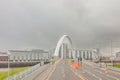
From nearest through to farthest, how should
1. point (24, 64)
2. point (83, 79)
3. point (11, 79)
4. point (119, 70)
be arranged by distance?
point (11, 79)
point (83, 79)
point (119, 70)
point (24, 64)

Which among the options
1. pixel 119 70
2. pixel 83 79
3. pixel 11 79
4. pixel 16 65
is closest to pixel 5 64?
pixel 16 65

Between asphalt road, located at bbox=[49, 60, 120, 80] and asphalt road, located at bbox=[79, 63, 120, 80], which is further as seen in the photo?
asphalt road, located at bbox=[79, 63, 120, 80]

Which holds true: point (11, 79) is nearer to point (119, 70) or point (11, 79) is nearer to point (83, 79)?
point (83, 79)

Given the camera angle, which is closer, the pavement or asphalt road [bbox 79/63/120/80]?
the pavement

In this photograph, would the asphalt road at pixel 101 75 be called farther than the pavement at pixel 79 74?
Yes

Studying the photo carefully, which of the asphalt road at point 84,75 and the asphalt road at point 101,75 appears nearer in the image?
the asphalt road at point 84,75

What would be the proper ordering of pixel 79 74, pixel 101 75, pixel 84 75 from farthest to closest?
pixel 79 74 < pixel 101 75 < pixel 84 75

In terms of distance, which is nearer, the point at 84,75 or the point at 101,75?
the point at 84,75

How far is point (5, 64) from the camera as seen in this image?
177 metres

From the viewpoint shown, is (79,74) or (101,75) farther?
(79,74)

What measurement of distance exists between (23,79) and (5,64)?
13628cm

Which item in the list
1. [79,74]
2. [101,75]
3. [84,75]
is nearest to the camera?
[84,75]

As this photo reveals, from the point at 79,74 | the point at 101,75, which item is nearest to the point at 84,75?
the point at 101,75

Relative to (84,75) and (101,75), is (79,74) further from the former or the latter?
(101,75)
